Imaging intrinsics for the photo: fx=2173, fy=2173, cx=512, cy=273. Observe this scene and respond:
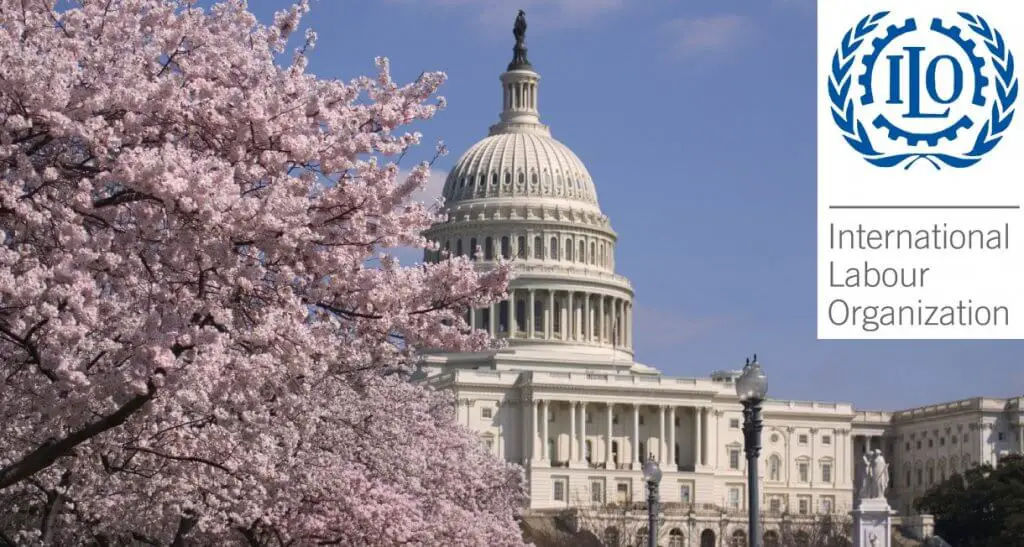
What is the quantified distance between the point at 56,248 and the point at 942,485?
143694 millimetres

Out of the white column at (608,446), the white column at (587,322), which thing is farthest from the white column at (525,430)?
the white column at (587,322)

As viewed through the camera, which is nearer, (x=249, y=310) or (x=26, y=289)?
(x=26, y=289)

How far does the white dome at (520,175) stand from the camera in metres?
195

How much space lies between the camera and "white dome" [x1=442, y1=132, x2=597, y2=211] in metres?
195

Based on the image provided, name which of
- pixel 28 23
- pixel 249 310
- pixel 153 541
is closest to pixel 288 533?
pixel 153 541

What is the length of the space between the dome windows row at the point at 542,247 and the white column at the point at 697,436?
20.4 m

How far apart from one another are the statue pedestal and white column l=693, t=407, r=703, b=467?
111 metres

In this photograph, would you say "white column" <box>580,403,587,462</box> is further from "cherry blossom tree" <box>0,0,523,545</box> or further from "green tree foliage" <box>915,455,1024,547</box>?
"cherry blossom tree" <box>0,0,523,545</box>

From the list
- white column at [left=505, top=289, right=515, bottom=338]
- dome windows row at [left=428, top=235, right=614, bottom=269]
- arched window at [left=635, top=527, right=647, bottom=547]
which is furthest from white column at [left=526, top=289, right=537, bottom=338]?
arched window at [left=635, top=527, right=647, bottom=547]

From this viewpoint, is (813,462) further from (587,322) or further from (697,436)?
(587,322)

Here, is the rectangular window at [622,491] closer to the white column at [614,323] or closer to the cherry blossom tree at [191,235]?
the white column at [614,323]

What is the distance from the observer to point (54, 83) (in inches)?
878

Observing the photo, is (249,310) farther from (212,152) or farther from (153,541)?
(153,541)

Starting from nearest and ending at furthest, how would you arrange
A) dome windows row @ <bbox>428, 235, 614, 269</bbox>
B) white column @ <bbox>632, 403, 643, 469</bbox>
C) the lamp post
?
the lamp post, white column @ <bbox>632, 403, 643, 469</bbox>, dome windows row @ <bbox>428, 235, 614, 269</bbox>
